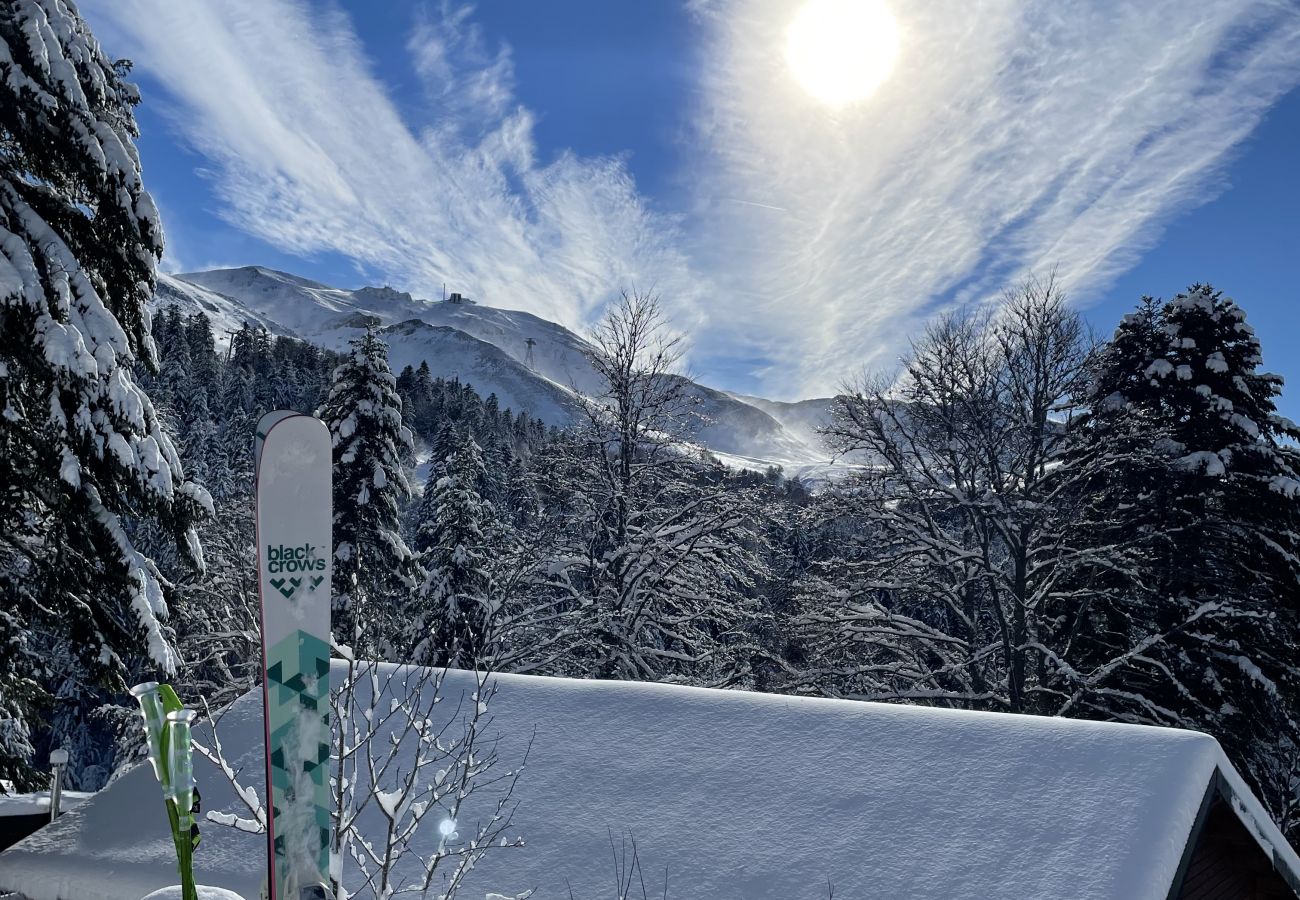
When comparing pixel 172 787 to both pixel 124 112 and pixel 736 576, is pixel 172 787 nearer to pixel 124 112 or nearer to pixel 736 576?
pixel 124 112

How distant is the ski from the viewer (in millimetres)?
3549

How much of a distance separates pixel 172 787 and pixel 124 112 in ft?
29.5

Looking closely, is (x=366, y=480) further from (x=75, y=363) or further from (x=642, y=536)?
(x=75, y=363)

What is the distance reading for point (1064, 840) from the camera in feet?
15.2

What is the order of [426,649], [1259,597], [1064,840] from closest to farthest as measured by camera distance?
1. [1064,840]
2. [1259,597]
3. [426,649]

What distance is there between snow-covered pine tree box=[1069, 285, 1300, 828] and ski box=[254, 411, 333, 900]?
12857 millimetres

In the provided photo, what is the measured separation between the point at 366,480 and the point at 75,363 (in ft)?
32.6

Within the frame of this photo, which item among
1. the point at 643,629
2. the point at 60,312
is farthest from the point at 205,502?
the point at 643,629

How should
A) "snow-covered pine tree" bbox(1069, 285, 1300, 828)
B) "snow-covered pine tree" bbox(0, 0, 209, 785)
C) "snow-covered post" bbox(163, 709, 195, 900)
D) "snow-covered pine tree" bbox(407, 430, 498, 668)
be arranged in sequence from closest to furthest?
1. "snow-covered post" bbox(163, 709, 195, 900)
2. "snow-covered pine tree" bbox(0, 0, 209, 785)
3. "snow-covered pine tree" bbox(1069, 285, 1300, 828)
4. "snow-covered pine tree" bbox(407, 430, 498, 668)

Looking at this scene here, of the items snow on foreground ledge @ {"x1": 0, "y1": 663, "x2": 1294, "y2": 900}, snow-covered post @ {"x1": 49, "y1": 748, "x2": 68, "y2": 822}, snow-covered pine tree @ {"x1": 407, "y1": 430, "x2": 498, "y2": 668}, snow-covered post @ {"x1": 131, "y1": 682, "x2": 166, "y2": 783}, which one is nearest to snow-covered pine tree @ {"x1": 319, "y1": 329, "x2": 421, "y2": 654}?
snow-covered pine tree @ {"x1": 407, "y1": 430, "x2": 498, "y2": 668}

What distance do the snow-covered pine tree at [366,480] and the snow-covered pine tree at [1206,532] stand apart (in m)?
13.9

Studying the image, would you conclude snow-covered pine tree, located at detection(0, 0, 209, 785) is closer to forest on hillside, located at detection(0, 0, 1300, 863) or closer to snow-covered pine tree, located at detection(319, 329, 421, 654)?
forest on hillside, located at detection(0, 0, 1300, 863)

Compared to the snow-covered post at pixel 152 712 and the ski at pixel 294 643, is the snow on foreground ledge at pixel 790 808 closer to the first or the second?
the ski at pixel 294 643

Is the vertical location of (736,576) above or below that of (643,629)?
above
